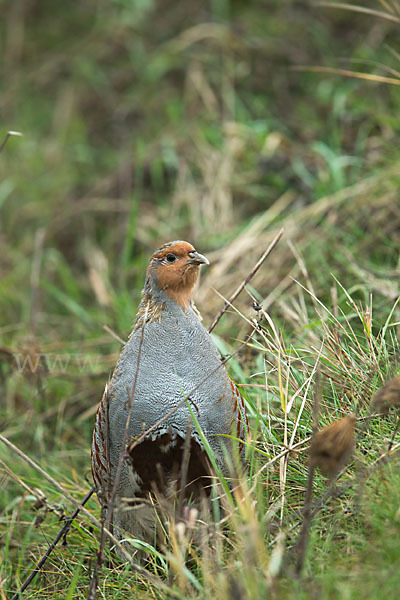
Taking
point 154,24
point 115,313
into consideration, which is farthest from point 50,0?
point 115,313

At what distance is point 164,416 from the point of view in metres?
2.69

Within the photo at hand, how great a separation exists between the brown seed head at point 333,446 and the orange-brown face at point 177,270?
1.06m

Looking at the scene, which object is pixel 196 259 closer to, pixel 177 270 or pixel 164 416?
pixel 177 270

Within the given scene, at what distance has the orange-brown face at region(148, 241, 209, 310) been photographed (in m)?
2.99

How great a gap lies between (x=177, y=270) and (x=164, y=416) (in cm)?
65

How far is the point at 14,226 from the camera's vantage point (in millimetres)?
6438

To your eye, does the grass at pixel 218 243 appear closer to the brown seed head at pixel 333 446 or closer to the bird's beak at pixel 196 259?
the brown seed head at pixel 333 446

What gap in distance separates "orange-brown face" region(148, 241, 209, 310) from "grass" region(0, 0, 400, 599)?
0.30 m

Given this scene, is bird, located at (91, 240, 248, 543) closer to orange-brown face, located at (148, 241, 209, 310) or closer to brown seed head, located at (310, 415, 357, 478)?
orange-brown face, located at (148, 241, 209, 310)

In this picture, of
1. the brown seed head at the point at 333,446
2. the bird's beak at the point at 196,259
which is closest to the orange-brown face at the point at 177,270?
the bird's beak at the point at 196,259

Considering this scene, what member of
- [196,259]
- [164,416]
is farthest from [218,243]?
[164,416]

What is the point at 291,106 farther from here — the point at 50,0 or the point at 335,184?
the point at 50,0

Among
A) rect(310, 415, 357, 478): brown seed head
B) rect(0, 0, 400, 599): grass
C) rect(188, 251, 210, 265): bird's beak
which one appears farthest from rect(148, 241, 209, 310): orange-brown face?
rect(310, 415, 357, 478): brown seed head

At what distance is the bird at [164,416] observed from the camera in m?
2.70
